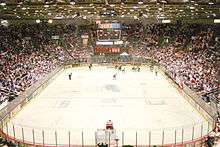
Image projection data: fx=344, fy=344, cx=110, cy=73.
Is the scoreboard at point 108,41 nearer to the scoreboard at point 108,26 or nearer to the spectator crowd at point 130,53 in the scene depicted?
the spectator crowd at point 130,53

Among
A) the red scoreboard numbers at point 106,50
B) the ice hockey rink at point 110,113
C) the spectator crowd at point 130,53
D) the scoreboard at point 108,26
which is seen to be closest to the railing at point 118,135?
the ice hockey rink at point 110,113

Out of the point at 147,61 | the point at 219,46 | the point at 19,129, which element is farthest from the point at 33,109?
the point at 219,46

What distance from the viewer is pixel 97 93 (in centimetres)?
2625

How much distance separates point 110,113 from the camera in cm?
2058

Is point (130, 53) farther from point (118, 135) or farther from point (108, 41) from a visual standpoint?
point (118, 135)

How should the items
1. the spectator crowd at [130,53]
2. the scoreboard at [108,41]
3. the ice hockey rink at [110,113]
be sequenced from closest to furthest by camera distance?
1. the ice hockey rink at [110,113]
2. the spectator crowd at [130,53]
3. the scoreboard at [108,41]

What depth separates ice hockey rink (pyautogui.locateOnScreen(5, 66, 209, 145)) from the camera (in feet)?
53.9

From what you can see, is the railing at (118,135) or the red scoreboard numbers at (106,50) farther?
the red scoreboard numbers at (106,50)

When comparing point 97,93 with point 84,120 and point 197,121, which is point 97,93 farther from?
point 197,121

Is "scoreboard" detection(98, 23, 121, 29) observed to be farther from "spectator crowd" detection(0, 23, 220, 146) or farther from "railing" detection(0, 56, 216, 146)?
"railing" detection(0, 56, 216, 146)

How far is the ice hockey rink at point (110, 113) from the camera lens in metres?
16.4

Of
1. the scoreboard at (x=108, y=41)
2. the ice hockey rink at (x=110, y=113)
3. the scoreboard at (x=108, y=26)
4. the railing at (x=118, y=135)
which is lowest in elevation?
the ice hockey rink at (x=110, y=113)

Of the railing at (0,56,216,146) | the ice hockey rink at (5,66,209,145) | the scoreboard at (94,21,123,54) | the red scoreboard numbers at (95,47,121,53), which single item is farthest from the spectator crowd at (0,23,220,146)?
the railing at (0,56,216,146)

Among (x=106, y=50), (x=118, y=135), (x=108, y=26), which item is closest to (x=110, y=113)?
(x=118, y=135)
